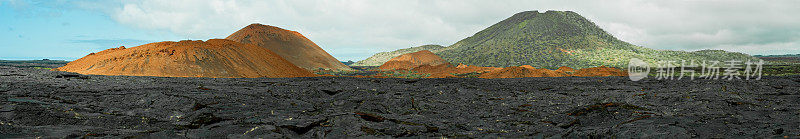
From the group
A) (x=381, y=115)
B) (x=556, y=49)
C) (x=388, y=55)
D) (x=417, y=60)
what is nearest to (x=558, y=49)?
(x=556, y=49)

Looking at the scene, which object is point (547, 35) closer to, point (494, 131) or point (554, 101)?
point (554, 101)

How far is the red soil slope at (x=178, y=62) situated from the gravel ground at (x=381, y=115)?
1075cm

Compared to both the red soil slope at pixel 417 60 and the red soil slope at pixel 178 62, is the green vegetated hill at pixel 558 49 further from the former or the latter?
the red soil slope at pixel 178 62

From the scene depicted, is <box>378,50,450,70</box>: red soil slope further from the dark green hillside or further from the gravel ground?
the gravel ground

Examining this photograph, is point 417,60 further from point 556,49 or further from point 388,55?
point 556,49

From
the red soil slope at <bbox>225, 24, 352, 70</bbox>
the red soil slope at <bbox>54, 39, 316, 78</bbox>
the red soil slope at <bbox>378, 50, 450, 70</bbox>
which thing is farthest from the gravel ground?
the red soil slope at <bbox>378, 50, 450, 70</bbox>

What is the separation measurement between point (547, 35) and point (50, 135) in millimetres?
77508

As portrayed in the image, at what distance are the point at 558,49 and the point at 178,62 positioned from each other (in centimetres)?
5869

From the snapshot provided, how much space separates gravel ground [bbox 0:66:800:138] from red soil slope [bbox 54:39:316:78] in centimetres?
1075

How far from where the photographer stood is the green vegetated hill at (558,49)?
2413 inches

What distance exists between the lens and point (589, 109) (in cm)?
1066

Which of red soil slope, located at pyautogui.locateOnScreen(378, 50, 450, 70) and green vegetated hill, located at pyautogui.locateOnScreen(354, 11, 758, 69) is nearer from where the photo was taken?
green vegetated hill, located at pyautogui.locateOnScreen(354, 11, 758, 69)

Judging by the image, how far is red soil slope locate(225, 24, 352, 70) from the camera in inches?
2213

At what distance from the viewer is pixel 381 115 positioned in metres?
9.91
